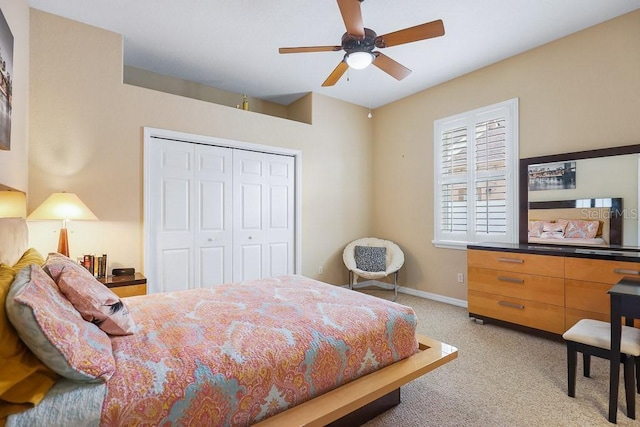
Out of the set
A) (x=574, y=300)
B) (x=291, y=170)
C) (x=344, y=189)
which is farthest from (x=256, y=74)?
(x=574, y=300)

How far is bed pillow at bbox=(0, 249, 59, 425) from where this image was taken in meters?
0.89

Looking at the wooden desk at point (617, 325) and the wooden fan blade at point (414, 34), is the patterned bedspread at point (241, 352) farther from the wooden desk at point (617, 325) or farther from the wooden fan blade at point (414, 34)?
the wooden fan blade at point (414, 34)

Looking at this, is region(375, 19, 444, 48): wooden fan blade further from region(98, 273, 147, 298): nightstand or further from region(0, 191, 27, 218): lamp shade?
region(98, 273, 147, 298): nightstand

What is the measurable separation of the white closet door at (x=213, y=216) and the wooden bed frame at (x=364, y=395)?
249 cm

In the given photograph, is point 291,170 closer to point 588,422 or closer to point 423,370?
point 423,370

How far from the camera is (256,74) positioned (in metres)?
3.79

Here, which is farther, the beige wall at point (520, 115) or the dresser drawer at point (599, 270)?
the beige wall at point (520, 115)

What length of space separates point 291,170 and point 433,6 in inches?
98.2

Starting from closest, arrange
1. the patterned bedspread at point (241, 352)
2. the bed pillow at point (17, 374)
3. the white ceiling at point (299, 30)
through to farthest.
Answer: the bed pillow at point (17, 374)
the patterned bedspread at point (241, 352)
the white ceiling at point (299, 30)

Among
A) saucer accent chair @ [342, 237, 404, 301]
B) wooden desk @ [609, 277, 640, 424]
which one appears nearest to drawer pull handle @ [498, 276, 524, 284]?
wooden desk @ [609, 277, 640, 424]

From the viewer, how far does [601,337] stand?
1.86m

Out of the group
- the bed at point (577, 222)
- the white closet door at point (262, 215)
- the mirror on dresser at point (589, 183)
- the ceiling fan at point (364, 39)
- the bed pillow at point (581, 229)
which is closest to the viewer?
the ceiling fan at point (364, 39)

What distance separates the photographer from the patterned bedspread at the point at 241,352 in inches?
42.4

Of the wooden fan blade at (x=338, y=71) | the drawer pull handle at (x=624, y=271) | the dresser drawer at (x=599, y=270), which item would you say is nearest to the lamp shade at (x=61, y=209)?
the wooden fan blade at (x=338, y=71)
